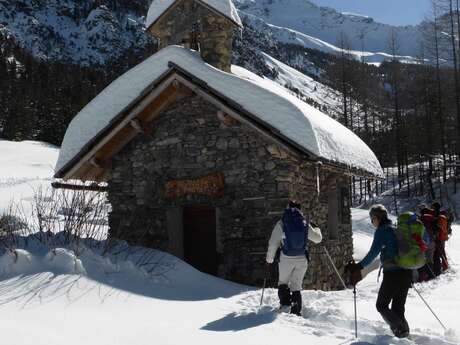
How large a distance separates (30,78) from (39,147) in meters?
35.6

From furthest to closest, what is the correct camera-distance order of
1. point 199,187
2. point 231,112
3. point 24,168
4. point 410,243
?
1. point 24,168
2. point 199,187
3. point 231,112
4. point 410,243

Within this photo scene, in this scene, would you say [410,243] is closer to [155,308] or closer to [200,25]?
[155,308]

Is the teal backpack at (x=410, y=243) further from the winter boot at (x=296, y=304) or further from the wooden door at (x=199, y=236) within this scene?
the wooden door at (x=199, y=236)

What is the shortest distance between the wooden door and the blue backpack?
163 inches

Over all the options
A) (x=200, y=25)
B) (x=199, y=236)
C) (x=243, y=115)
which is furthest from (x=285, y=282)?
(x=200, y=25)

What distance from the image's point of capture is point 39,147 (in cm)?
4022

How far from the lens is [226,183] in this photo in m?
10.1

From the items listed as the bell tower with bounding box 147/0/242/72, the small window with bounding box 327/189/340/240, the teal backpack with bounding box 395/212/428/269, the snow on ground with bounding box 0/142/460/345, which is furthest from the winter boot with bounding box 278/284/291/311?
the bell tower with bounding box 147/0/242/72

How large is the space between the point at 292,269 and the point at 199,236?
4.45 m

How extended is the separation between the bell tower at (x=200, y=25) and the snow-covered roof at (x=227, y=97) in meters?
2.51

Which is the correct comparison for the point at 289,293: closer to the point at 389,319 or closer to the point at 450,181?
the point at 389,319

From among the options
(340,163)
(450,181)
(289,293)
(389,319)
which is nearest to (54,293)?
(289,293)

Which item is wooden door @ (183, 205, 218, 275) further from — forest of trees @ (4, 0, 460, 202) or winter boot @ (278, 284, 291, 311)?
forest of trees @ (4, 0, 460, 202)

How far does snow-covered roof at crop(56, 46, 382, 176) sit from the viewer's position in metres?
8.98
